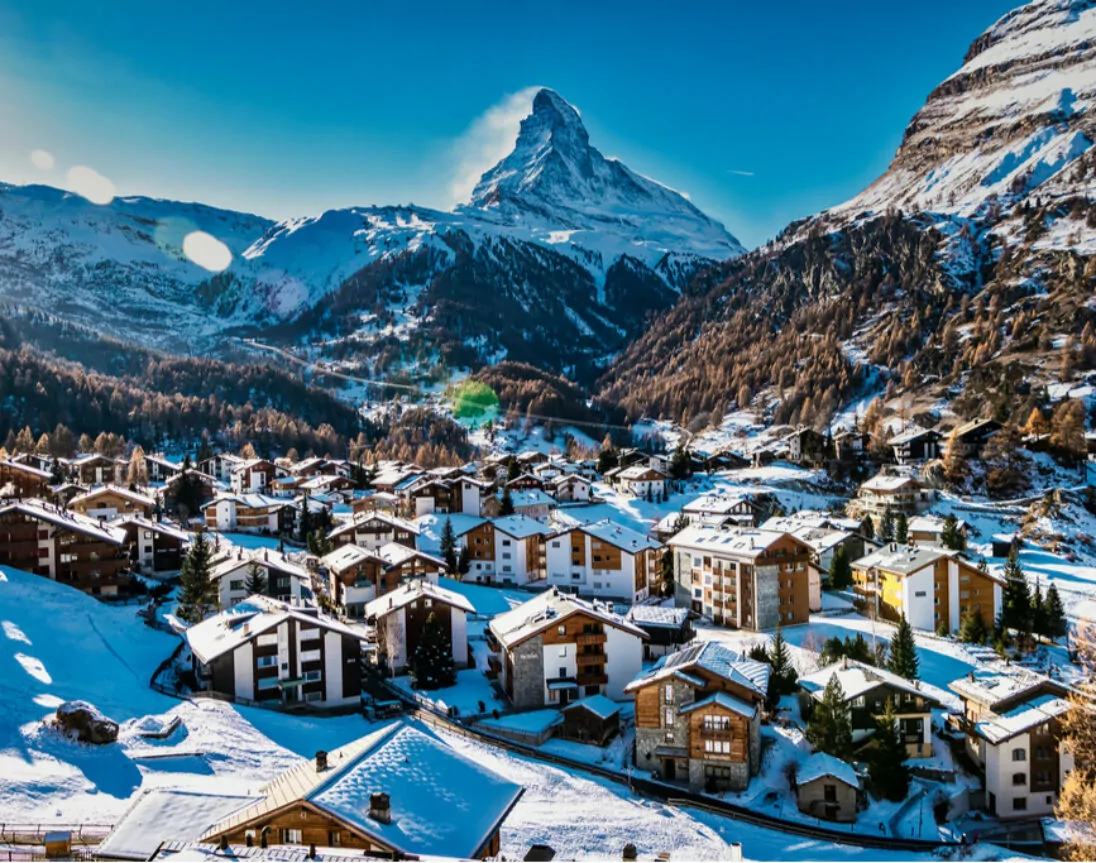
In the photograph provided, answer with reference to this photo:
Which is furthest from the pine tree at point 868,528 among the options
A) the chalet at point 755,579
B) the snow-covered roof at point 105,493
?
the snow-covered roof at point 105,493

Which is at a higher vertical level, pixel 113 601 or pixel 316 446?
pixel 316 446

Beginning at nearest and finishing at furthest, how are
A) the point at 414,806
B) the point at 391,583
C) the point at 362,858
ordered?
1. the point at 362,858
2. the point at 414,806
3. the point at 391,583

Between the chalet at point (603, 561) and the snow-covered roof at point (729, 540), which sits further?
the chalet at point (603, 561)

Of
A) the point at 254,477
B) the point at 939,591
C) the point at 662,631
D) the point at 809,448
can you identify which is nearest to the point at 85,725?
the point at 662,631

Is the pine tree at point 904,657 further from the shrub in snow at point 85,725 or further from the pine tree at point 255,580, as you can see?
the pine tree at point 255,580

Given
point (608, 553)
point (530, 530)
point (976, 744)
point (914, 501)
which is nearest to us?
point (976, 744)

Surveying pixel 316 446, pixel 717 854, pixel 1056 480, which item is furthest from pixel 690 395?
pixel 717 854

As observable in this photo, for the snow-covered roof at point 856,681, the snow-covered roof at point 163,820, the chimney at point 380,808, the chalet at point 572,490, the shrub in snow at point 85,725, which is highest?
the chalet at point 572,490

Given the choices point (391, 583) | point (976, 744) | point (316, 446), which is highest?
point (316, 446)

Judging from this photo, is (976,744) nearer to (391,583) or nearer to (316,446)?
(391,583)
